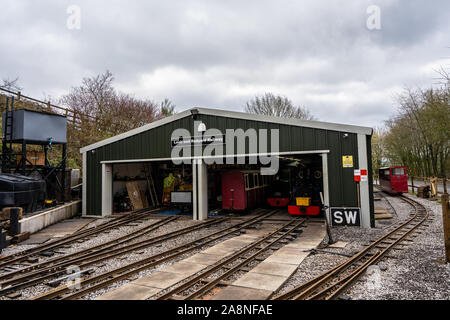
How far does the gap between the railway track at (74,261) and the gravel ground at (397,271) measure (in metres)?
4.79

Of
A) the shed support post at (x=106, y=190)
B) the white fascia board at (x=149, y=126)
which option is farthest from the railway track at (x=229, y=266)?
the shed support post at (x=106, y=190)

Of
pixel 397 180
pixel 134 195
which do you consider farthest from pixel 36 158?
pixel 397 180

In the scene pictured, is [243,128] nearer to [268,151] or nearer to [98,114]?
[268,151]

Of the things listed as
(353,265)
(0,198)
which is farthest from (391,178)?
(0,198)

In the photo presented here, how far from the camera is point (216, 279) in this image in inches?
221

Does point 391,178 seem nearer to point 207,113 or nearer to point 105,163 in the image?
point 207,113

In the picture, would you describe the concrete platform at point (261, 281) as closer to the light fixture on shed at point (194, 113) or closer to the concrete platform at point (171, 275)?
the concrete platform at point (171, 275)

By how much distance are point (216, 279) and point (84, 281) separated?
2.63m

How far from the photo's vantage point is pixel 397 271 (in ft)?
19.9

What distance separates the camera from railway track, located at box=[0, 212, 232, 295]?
5828mm

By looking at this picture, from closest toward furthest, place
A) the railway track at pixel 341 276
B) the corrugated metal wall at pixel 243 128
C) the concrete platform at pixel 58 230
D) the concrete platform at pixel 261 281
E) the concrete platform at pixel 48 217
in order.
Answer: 1. the railway track at pixel 341 276
2. the concrete platform at pixel 261 281
3. the concrete platform at pixel 58 230
4. the concrete platform at pixel 48 217
5. the corrugated metal wall at pixel 243 128

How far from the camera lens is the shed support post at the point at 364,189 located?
10625 mm

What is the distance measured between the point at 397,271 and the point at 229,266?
11.9ft

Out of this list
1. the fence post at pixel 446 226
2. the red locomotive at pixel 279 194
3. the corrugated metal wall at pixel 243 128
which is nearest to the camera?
the fence post at pixel 446 226
